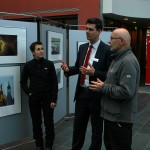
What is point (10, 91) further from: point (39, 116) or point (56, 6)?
point (56, 6)

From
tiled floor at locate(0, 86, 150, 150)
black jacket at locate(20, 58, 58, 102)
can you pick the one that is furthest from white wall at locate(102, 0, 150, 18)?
black jacket at locate(20, 58, 58, 102)

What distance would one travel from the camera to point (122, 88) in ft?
10.1

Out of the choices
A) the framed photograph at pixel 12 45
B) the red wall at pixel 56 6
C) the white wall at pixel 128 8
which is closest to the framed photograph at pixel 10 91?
the framed photograph at pixel 12 45

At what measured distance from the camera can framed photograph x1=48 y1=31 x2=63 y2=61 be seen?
565 centimetres

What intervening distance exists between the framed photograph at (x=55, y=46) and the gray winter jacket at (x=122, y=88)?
2530 millimetres

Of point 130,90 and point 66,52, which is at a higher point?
point 66,52

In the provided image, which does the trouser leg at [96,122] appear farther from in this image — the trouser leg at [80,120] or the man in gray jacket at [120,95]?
the man in gray jacket at [120,95]

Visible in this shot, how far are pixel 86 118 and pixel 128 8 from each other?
894 centimetres

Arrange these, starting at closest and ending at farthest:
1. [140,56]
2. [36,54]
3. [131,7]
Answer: [36,54] < [131,7] < [140,56]

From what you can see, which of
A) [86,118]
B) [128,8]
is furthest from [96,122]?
[128,8]

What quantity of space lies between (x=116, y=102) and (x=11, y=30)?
2.25 m

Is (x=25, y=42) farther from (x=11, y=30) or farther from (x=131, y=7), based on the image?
(x=131, y=7)

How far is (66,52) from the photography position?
22.1 ft

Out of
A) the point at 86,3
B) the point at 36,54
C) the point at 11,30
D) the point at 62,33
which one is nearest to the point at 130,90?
the point at 36,54
